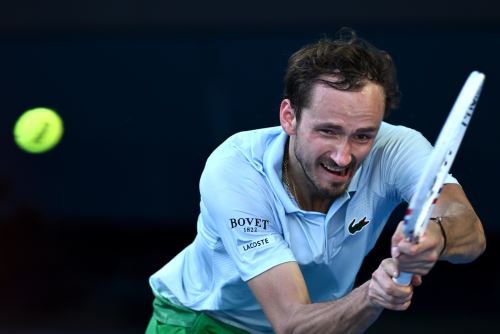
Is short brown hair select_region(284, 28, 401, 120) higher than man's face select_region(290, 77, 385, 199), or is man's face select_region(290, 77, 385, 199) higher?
short brown hair select_region(284, 28, 401, 120)

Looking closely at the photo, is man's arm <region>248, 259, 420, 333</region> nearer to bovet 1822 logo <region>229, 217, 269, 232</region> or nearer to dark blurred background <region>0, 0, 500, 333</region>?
bovet 1822 logo <region>229, 217, 269, 232</region>

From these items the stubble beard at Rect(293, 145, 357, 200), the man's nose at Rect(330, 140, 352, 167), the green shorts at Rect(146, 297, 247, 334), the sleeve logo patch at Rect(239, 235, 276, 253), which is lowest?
the green shorts at Rect(146, 297, 247, 334)

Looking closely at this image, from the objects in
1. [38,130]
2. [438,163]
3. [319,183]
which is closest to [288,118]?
[319,183]

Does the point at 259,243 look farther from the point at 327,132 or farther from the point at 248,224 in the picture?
the point at 327,132

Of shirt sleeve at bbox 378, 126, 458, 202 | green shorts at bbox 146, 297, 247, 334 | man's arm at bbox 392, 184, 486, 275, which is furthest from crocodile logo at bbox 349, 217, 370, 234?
green shorts at bbox 146, 297, 247, 334

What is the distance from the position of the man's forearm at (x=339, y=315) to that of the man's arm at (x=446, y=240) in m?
0.20

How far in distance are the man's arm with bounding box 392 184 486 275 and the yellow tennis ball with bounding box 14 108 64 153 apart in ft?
7.94

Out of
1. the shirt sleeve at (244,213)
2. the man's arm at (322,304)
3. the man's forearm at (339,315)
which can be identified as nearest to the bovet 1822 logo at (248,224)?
the shirt sleeve at (244,213)

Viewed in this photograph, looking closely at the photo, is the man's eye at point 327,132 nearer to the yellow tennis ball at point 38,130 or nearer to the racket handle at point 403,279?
the racket handle at point 403,279

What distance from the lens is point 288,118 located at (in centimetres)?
305

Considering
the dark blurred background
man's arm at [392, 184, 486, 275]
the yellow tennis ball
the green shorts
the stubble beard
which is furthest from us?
the yellow tennis ball

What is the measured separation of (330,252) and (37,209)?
7.67ft

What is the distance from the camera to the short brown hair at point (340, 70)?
9.48 feet

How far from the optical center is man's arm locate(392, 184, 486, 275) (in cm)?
242
